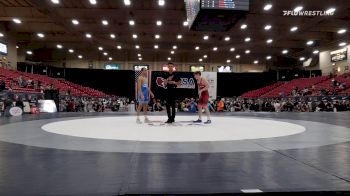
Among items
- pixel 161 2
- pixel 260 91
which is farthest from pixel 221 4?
pixel 260 91

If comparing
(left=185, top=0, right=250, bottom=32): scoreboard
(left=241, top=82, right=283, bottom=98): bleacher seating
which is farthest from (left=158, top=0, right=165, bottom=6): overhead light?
(left=241, top=82, right=283, bottom=98): bleacher seating

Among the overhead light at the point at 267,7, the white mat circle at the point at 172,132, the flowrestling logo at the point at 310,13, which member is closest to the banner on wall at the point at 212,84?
the overhead light at the point at 267,7

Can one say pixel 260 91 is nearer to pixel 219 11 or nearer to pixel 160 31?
pixel 160 31

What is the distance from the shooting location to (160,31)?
2495cm

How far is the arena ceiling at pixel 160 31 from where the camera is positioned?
1842cm


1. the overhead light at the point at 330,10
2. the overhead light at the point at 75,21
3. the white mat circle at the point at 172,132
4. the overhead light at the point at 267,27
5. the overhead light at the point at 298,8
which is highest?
the overhead light at the point at 75,21

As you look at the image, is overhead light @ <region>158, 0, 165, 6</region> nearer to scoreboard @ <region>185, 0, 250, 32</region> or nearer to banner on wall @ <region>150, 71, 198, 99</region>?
banner on wall @ <region>150, 71, 198, 99</region>

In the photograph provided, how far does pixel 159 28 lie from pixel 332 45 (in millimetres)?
16141

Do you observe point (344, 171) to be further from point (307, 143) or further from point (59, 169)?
point (59, 169)

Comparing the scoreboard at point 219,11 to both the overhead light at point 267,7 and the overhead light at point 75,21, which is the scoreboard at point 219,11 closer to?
the overhead light at point 267,7

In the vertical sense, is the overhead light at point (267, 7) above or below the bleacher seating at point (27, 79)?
above

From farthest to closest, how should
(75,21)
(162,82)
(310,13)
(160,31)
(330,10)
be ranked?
(160,31) < (162,82) < (75,21) < (310,13) < (330,10)

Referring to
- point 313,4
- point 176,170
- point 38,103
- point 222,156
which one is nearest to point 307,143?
point 222,156

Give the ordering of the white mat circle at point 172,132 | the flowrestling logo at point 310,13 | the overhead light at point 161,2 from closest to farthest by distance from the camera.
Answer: the white mat circle at point 172,132, the overhead light at point 161,2, the flowrestling logo at point 310,13
